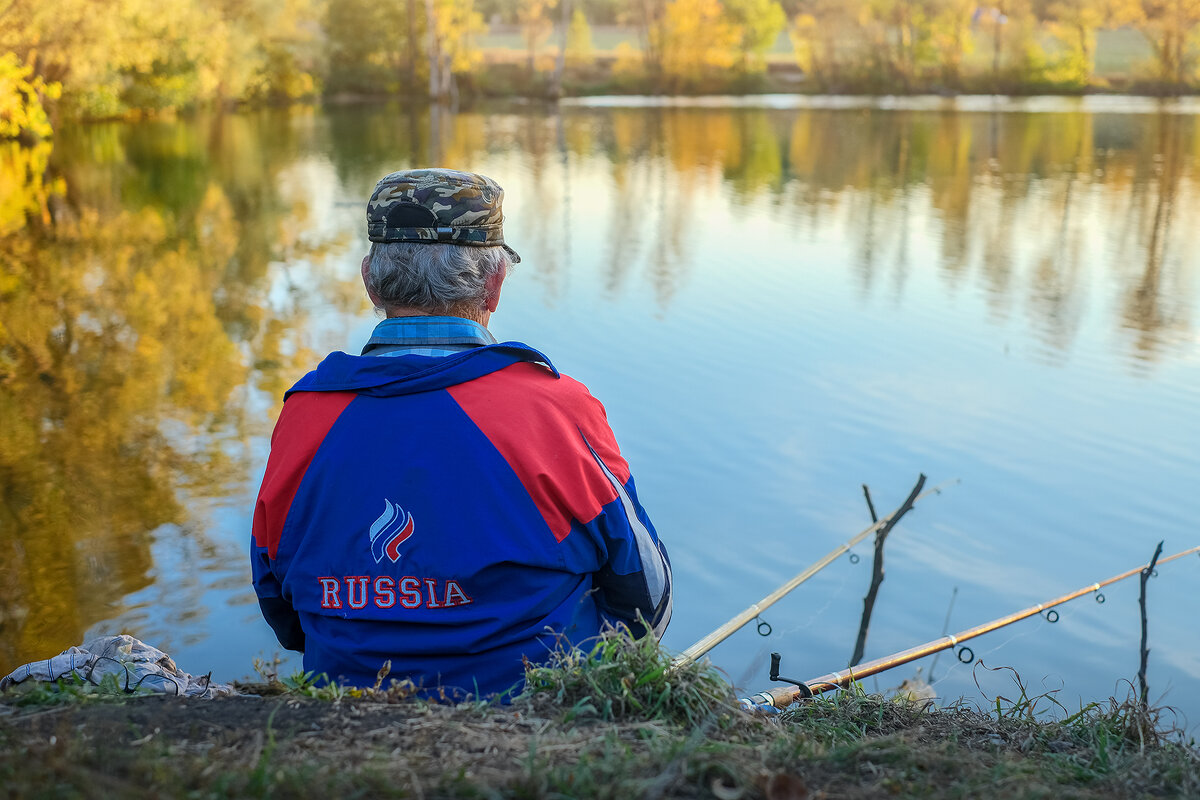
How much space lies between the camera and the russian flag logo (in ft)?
7.29

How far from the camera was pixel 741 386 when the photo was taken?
32.0ft

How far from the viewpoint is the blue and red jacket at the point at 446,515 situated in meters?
2.21

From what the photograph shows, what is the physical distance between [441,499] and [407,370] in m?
0.29

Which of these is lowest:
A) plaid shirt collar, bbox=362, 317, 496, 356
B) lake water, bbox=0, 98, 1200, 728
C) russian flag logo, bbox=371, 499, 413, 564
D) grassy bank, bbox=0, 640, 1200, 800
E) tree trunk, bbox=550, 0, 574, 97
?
lake water, bbox=0, 98, 1200, 728

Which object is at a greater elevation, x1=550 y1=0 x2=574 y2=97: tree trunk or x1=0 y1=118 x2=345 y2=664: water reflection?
x1=550 y1=0 x2=574 y2=97: tree trunk

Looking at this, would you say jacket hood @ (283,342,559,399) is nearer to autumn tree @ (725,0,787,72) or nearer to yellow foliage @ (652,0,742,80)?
yellow foliage @ (652,0,742,80)

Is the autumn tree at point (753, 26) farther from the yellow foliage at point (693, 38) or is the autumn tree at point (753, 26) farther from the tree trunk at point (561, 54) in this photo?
the tree trunk at point (561, 54)

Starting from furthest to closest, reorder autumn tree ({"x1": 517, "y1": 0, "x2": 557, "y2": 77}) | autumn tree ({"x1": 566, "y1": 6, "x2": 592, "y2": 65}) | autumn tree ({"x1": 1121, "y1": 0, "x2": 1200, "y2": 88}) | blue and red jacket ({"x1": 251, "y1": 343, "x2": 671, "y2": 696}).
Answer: autumn tree ({"x1": 566, "y1": 6, "x2": 592, "y2": 65})
autumn tree ({"x1": 517, "y1": 0, "x2": 557, "y2": 77})
autumn tree ({"x1": 1121, "y1": 0, "x2": 1200, "y2": 88})
blue and red jacket ({"x1": 251, "y1": 343, "x2": 671, "y2": 696})

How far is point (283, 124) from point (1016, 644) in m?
39.7

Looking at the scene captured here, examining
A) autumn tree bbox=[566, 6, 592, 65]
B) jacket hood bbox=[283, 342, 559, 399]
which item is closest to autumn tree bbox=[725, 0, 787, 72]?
autumn tree bbox=[566, 6, 592, 65]

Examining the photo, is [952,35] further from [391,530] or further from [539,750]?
[539,750]

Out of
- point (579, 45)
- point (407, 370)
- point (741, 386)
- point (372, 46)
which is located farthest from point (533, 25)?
point (407, 370)

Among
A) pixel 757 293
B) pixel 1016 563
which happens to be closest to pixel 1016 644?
pixel 1016 563

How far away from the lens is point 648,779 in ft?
5.92
